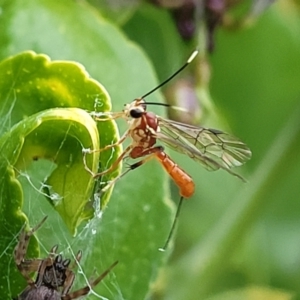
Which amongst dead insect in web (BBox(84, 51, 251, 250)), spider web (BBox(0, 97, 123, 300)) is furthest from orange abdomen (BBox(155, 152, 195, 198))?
spider web (BBox(0, 97, 123, 300))

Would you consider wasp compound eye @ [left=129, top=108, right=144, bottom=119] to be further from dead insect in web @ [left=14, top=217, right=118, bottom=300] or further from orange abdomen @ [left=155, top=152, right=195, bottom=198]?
dead insect in web @ [left=14, top=217, right=118, bottom=300]

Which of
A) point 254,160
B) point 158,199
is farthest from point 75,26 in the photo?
point 254,160

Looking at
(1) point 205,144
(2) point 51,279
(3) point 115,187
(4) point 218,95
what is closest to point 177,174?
(1) point 205,144

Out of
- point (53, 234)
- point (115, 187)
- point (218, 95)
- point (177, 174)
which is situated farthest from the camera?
point (218, 95)

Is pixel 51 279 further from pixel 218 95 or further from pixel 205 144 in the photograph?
pixel 218 95

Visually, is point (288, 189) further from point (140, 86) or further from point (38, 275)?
point (38, 275)

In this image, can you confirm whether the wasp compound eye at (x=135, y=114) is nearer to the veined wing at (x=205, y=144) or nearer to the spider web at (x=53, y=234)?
the veined wing at (x=205, y=144)
